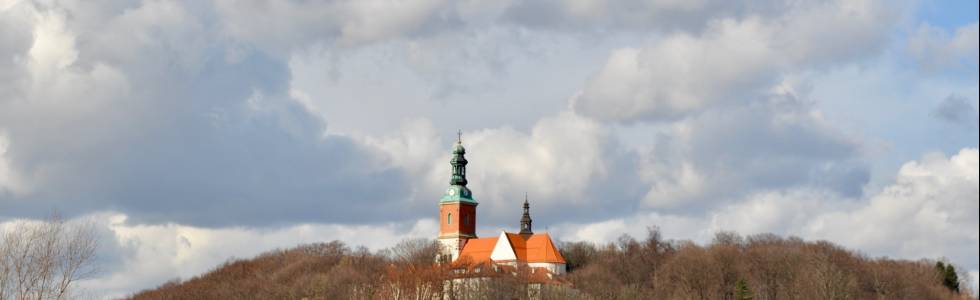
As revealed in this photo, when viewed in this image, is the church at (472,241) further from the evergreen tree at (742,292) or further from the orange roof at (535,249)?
the evergreen tree at (742,292)

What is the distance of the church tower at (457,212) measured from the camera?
511ft

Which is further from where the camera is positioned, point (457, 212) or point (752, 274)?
point (457, 212)

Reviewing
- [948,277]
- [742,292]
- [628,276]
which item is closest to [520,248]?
[628,276]

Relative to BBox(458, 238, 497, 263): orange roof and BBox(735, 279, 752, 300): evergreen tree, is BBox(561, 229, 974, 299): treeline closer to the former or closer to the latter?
BBox(735, 279, 752, 300): evergreen tree

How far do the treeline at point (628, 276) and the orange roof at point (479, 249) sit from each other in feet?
14.4

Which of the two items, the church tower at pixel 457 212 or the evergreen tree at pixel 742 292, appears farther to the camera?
the church tower at pixel 457 212

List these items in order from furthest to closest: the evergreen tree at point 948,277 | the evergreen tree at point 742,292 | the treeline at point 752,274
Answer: the evergreen tree at point 948,277
the treeline at point 752,274
the evergreen tree at point 742,292

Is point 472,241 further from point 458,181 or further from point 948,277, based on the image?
point 948,277

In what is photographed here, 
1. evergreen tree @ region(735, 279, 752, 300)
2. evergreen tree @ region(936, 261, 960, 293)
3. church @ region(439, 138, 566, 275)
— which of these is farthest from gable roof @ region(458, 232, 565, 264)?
evergreen tree @ region(936, 261, 960, 293)

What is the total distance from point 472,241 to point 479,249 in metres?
2.30

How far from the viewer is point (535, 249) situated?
5930 inches

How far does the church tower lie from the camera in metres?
156

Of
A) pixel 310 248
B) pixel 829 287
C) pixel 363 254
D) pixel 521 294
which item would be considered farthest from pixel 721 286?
pixel 310 248

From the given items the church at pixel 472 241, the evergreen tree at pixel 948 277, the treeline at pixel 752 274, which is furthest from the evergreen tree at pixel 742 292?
the evergreen tree at pixel 948 277
